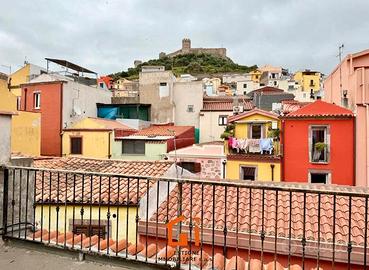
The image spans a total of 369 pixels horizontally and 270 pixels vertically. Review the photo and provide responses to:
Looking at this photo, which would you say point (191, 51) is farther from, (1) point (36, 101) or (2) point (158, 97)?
(1) point (36, 101)

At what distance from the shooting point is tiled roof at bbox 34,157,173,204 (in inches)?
278

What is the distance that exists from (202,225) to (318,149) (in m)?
14.9

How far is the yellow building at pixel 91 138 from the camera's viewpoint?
2052 cm

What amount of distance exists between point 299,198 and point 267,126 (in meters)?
11.6

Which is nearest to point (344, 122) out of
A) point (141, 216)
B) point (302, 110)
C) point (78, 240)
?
point (302, 110)

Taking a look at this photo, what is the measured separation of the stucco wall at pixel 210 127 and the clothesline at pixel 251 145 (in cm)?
875

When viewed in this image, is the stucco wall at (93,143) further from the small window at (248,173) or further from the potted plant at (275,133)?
the potted plant at (275,133)

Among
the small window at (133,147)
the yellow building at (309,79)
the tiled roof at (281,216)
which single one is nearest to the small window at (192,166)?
the small window at (133,147)

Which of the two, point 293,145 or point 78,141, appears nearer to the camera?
point 293,145

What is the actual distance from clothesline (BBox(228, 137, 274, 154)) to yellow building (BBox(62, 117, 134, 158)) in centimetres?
839

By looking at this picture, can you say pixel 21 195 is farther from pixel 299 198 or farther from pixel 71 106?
pixel 71 106

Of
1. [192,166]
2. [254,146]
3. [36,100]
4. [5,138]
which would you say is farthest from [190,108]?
[5,138]

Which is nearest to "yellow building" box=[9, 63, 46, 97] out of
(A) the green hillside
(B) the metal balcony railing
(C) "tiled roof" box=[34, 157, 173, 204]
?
(C) "tiled roof" box=[34, 157, 173, 204]

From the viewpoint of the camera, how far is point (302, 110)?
1742 cm
